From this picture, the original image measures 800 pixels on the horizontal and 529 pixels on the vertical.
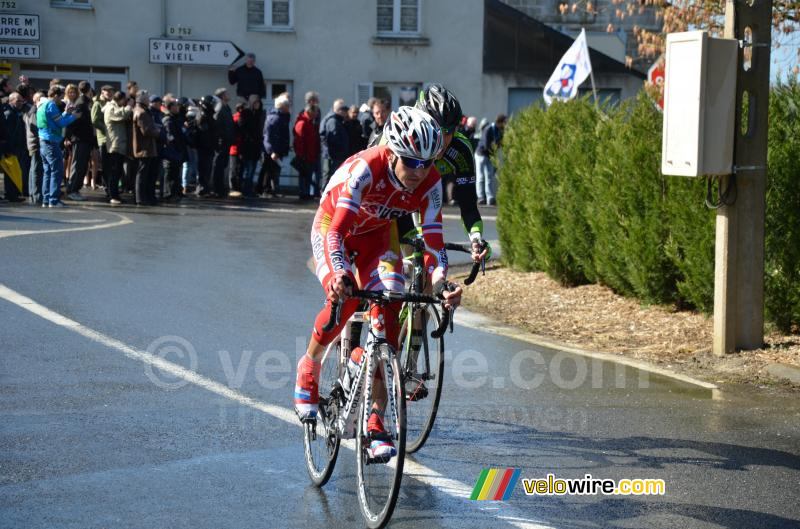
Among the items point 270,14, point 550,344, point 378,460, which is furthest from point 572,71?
point 270,14

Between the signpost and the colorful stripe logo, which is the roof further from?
the colorful stripe logo

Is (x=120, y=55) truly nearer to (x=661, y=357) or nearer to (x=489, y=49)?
(x=489, y=49)

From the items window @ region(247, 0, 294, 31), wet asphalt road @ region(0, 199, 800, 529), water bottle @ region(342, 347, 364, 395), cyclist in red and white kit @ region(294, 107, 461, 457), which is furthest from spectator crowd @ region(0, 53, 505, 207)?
water bottle @ region(342, 347, 364, 395)

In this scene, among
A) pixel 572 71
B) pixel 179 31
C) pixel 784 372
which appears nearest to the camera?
pixel 784 372

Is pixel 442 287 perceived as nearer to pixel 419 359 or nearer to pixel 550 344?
pixel 419 359

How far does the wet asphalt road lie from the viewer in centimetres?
603

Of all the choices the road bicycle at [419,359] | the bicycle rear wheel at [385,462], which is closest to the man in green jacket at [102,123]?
the road bicycle at [419,359]

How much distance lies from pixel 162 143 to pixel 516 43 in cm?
1433

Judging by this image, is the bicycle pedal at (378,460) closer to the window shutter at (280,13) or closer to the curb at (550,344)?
the curb at (550,344)

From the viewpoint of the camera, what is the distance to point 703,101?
390 inches

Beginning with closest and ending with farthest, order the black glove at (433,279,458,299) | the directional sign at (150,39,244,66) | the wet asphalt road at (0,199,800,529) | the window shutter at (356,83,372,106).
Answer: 1. the wet asphalt road at (0,199,800,529)
2. the black glove at (433,279,458,299)
3. the directional sign at (150,39,244,66)
4. the window shutter at (356,83,372,106)

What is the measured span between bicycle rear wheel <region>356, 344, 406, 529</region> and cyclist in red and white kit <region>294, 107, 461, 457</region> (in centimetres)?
7

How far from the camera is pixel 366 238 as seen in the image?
6707mm

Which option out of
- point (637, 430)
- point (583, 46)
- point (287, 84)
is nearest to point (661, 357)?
point (637, 430)
